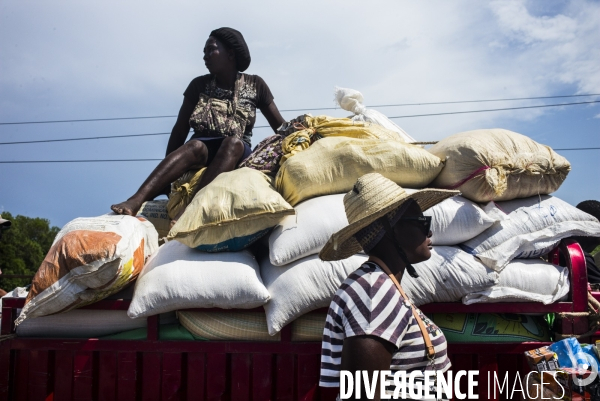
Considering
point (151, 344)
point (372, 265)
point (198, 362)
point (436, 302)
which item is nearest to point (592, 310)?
point (436, 302)

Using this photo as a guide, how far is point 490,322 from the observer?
2523 millimetres

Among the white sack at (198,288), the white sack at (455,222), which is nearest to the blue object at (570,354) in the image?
the white sack at (455,222)

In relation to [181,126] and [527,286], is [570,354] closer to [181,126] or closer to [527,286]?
[527,286]

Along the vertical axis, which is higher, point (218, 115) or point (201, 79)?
point (201, 79)

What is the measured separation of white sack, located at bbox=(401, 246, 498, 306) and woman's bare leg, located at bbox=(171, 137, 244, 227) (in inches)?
56.4

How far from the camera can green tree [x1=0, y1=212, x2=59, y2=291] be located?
11.6 meters

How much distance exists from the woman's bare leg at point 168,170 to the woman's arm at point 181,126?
1.75 feet

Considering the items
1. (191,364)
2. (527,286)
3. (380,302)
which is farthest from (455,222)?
(191,364)

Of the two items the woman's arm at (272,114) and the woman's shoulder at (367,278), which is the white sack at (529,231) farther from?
the woman's arm at (272,114)

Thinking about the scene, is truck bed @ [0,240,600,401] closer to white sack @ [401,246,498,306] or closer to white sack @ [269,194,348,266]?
white sack @ [401,246,498,306]

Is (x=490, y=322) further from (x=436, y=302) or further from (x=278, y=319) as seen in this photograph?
(x=278, y=319)

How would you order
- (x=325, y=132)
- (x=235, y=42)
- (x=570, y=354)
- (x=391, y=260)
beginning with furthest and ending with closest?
(x=235, y=42)
(x=325, y=132)
(x=570, y=354)
(x=391, y=260)

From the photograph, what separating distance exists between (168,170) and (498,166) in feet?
6.20

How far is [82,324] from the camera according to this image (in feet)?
8.40
